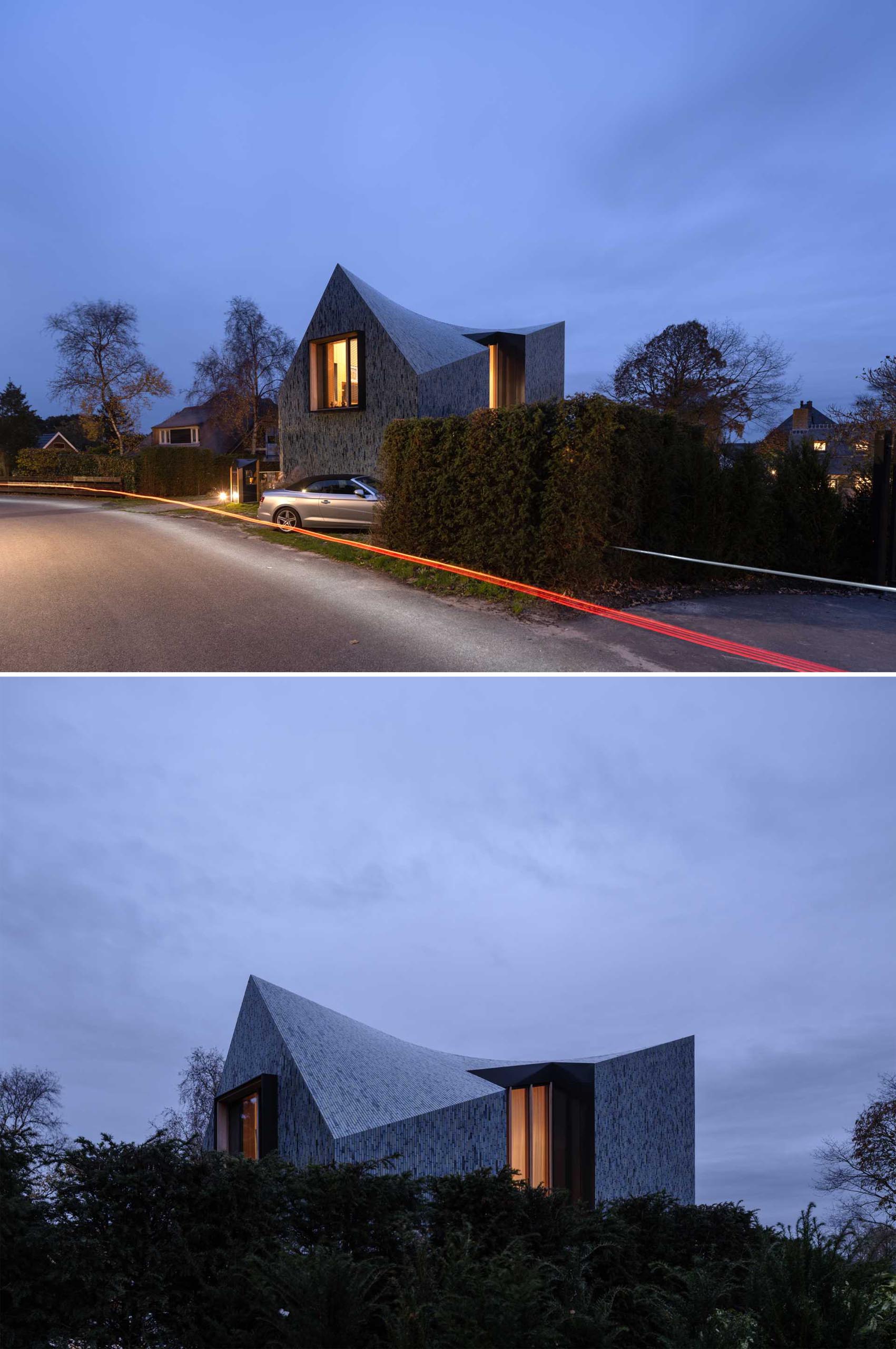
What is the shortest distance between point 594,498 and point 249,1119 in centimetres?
896

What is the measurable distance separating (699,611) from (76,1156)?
9164 millimetres

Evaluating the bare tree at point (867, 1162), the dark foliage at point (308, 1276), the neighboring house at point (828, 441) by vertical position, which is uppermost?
the neighboring house at point (828, 441)

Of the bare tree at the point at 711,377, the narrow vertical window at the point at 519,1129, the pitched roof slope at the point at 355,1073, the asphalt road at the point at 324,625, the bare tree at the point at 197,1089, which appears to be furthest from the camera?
the bare tree at the point at 711,377

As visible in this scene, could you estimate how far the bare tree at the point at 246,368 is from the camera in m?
55.9

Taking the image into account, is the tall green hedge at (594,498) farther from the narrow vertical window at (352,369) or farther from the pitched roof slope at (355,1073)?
the narrow vertical window at (352,369)

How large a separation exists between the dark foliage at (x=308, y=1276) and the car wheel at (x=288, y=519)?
49.8 feet

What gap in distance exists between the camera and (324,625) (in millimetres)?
10594

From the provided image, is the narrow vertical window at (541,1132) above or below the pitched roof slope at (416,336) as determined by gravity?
below

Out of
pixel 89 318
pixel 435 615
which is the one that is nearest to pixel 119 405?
pixel 89 318

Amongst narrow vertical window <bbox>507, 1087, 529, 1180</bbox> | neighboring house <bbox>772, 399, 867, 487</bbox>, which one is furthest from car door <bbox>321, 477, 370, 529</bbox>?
narrow vertical window <bbox>507, 1087, 529, 1180</bbox>

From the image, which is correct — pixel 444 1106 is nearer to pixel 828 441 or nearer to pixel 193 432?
pixel 828 441

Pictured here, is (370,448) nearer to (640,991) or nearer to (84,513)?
(84,513)

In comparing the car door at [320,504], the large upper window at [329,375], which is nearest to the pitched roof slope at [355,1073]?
the car door at [320,504]

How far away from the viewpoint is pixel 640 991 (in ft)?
164
